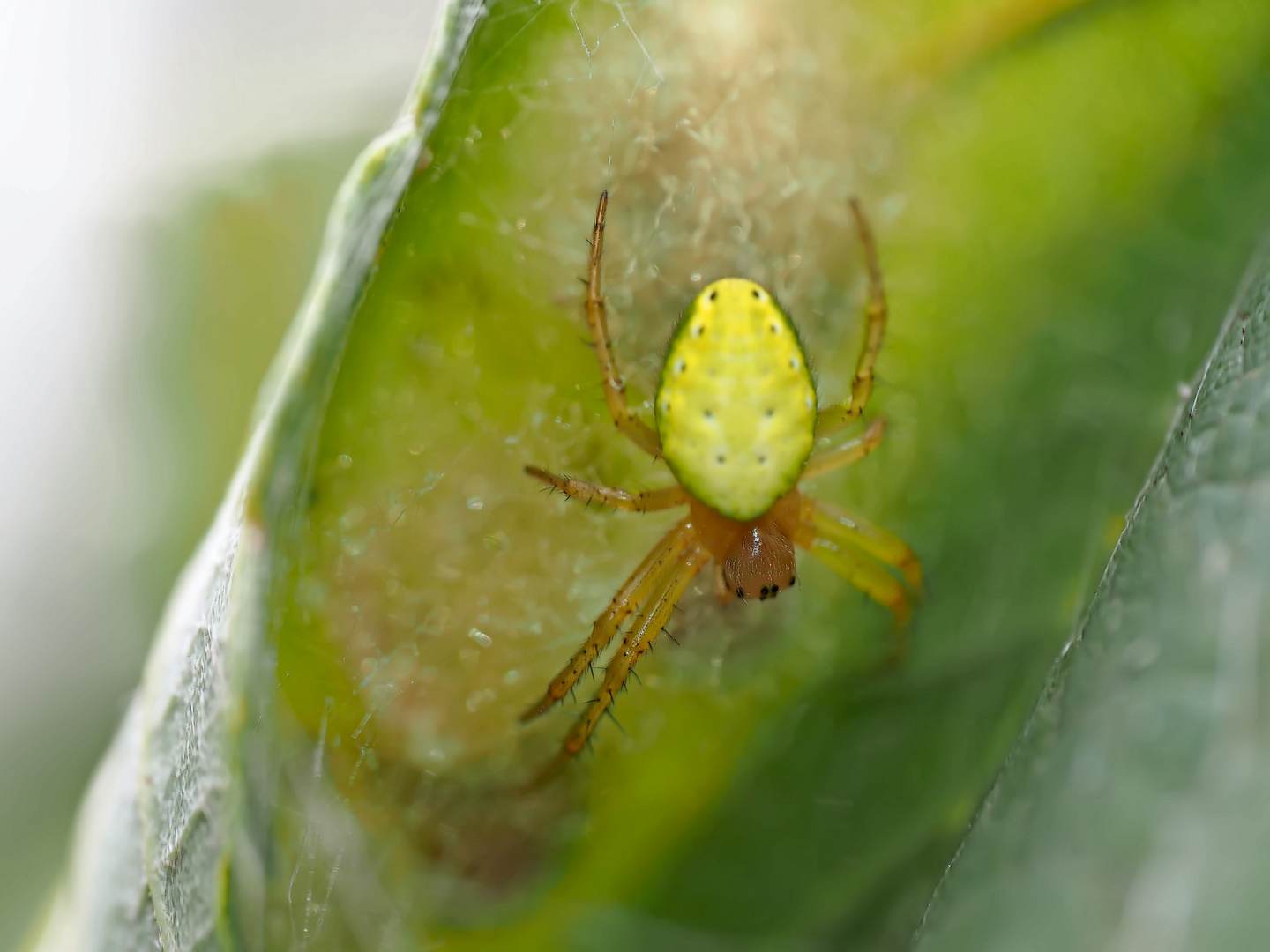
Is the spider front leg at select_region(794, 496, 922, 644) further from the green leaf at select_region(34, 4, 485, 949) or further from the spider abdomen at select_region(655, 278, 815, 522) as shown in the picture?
the green leaf at select_region(34, 4, 485, 949)

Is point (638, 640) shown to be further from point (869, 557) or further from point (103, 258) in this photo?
point (103, 258)

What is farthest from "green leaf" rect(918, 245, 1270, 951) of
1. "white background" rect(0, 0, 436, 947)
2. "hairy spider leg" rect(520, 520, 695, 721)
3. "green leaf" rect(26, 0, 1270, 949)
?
"white background" rect(0, 0, 436, 947)

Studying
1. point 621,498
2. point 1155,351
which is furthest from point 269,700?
point 1155,351

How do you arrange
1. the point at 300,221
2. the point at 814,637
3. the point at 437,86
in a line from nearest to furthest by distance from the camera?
1. the point at 437,86
2. the point at 814,637
3. the point at 300,221

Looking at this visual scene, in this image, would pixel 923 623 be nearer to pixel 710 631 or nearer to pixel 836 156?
pixel 710 631

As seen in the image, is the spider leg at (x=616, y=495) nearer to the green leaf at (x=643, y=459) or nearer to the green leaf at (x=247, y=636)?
the green leaf at (x=643, y=459)

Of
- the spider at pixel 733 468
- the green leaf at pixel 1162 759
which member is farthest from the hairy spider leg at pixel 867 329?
the green leaf at pixel 1162 759
